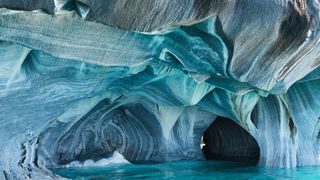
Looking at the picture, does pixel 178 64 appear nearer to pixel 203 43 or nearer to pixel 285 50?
pixel 203 43

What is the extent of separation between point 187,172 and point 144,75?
4.98ft

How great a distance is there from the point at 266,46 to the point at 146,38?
97 cm

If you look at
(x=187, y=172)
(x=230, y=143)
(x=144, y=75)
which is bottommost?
(x=187, y=172)

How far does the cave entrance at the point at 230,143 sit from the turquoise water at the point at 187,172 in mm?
1260

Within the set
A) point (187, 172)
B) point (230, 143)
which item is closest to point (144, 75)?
point (187, 172)

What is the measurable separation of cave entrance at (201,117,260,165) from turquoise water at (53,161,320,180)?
4.13 feet

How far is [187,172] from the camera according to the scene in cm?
561

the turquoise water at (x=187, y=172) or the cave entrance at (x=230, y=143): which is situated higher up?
the cave entrance at (x=230, y=143)

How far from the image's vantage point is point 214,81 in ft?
15.2

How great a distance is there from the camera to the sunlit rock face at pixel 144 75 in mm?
3199

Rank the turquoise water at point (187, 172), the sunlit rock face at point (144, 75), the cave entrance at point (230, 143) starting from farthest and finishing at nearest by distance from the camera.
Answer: the cave entrance at point (230, 143) < the turquoise water at point (187, 172) < the sunlit rock face at point (144, 75)

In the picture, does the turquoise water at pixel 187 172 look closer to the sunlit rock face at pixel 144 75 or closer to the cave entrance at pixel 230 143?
the sunlit rock face at pixel 144 75

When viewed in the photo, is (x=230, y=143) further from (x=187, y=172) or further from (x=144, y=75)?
(x=144, y=75)

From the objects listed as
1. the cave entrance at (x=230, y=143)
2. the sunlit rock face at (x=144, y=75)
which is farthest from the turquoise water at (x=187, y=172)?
the cave entrance at (x=230, y=143)
